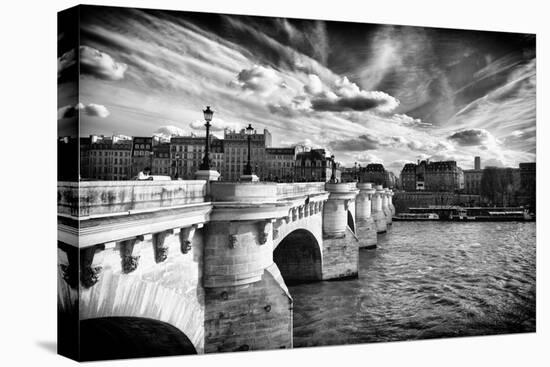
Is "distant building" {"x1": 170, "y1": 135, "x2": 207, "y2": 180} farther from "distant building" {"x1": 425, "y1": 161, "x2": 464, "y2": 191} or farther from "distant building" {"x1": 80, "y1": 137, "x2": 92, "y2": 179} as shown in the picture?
"distant building" {"x1": 425, "y1": 161, "x2": 464, "y2": 191}

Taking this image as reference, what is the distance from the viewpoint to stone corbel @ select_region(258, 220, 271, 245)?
8.97 metres

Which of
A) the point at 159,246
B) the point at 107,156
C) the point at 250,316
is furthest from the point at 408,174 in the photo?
the point at 107,156

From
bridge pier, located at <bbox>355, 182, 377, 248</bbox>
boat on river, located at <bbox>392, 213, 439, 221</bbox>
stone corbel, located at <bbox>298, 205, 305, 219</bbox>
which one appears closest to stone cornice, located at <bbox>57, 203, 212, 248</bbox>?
stone corbel, located at <bbox>298, 205, 305, 219</bbox>

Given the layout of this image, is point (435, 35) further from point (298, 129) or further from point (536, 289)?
point (536, 289)

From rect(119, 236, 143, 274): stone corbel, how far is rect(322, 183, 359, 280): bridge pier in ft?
40.7

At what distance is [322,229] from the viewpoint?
61.9ft

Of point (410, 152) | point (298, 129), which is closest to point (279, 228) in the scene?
point (298, 129)

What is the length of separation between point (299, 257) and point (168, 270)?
10732mm

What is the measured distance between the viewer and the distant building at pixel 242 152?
35.3 feet

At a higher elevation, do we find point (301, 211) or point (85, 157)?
point (85, 157)

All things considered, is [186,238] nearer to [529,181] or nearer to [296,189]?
[296,189]

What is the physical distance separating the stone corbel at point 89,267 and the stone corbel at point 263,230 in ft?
11.2

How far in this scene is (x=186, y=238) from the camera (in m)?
7.71

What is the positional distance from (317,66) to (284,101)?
998mm
